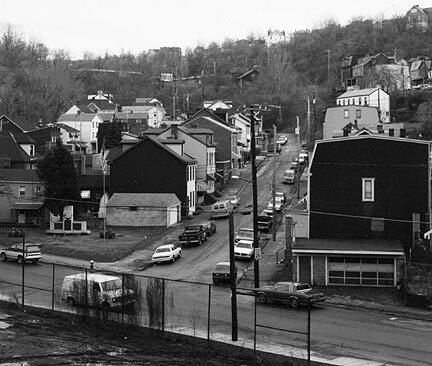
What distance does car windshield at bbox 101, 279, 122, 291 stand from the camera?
1075 inches

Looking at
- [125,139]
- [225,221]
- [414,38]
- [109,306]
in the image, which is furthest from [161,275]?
[414,38]

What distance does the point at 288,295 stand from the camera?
3034 cm

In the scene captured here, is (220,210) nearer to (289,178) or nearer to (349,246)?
(289,178)

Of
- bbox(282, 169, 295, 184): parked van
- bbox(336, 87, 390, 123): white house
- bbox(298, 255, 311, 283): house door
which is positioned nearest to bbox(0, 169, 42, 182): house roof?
bbox(282, 169, 295, 184): parked van

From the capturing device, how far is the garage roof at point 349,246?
35.2 m

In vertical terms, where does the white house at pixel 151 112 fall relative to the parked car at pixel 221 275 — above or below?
above

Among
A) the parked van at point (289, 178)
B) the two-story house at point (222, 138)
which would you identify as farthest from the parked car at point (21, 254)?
the two-story house at point (222, 138)

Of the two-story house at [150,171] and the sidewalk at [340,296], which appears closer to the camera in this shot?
the sidewalk at [340,296]

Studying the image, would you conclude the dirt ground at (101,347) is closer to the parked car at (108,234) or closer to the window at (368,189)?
the window at (368,189)

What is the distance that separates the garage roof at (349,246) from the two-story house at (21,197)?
26.9 m

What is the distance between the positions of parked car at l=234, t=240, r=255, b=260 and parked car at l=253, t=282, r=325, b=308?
11.0 metres

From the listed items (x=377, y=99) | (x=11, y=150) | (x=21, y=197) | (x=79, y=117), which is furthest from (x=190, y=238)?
(x=79, y=117)

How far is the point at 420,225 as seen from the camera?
39062mm

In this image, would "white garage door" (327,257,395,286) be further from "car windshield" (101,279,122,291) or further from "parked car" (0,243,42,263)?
"parked car" (0,243,42,263)
